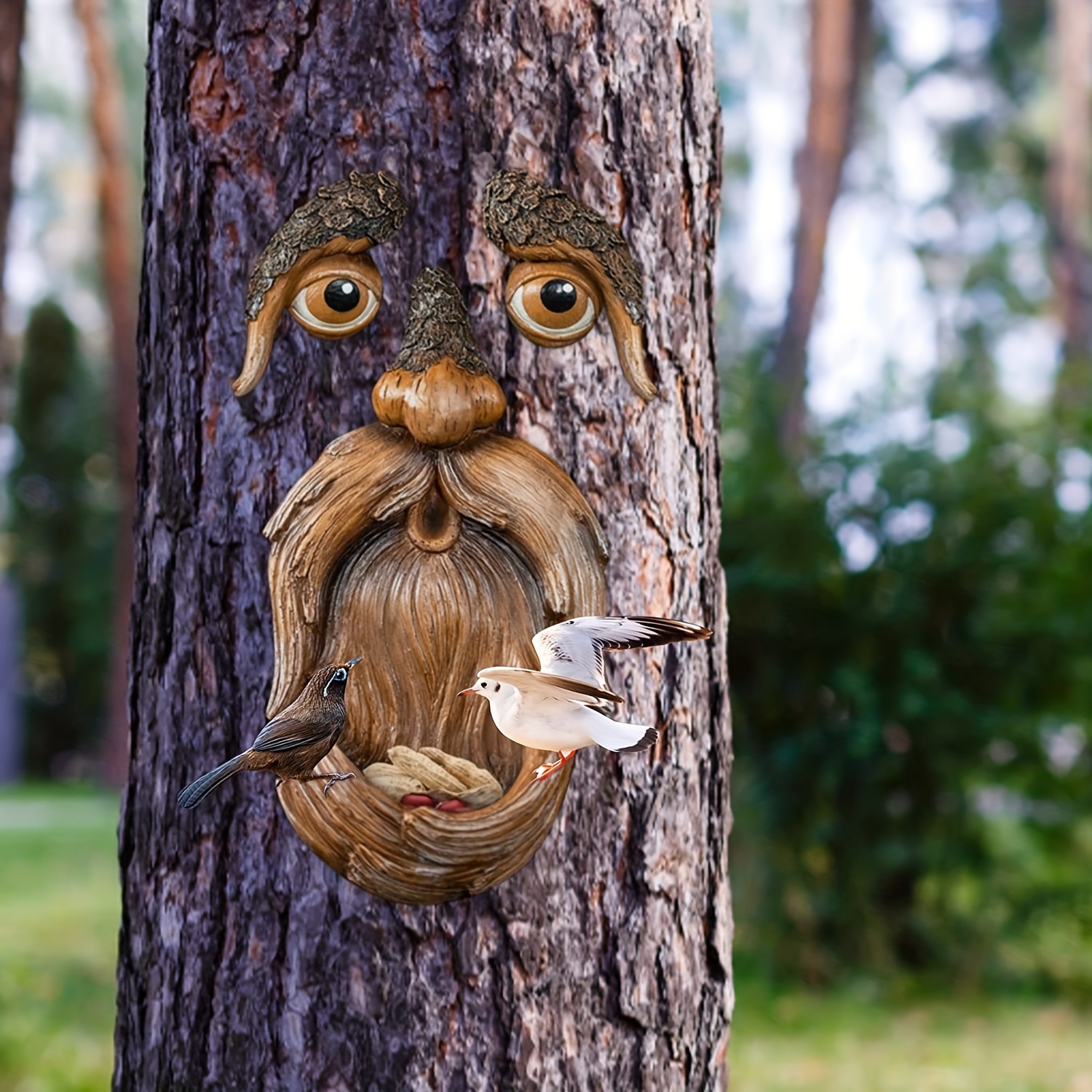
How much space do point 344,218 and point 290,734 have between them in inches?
24.0

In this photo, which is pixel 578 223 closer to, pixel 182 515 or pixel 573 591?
pixel 573 591

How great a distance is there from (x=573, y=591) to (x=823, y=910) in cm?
423

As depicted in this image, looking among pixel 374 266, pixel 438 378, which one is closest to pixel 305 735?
pixel 438 378

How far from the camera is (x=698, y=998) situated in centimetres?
149

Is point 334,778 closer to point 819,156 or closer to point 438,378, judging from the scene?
point 438,378

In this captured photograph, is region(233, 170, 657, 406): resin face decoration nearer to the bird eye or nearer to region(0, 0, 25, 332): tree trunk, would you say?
the bird eye

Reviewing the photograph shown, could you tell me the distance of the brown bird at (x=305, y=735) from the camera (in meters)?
1.22

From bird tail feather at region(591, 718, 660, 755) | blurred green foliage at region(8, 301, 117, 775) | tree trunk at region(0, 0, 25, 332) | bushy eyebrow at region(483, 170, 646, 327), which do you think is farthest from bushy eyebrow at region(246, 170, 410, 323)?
blurred green foliage at region(8, 301, 117, 775)

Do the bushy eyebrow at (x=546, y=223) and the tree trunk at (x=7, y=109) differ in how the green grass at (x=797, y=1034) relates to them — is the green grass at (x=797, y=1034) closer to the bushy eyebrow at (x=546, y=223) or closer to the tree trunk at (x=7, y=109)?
the tree trunk at (x=7, y=109)

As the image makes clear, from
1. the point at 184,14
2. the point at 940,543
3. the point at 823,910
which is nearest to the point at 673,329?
the point at 184,14

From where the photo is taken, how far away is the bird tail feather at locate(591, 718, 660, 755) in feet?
3.91

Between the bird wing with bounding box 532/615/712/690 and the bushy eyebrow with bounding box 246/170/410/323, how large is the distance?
0.52 m

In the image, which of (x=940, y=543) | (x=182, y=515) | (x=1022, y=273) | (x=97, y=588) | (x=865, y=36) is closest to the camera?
(x=182, y=515)

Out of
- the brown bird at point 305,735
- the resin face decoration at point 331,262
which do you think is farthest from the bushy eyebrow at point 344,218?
the brown bird at point 305,735
